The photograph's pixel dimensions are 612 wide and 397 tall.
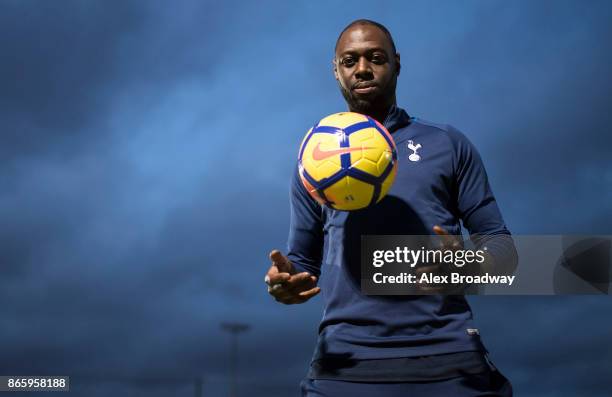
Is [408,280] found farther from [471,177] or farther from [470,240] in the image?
[471,177]

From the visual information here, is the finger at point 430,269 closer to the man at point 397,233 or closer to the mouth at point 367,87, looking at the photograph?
the man at point 397,233

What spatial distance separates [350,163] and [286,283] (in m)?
0.93

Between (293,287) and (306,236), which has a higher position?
(306,236)

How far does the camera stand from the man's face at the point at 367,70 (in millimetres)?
4637

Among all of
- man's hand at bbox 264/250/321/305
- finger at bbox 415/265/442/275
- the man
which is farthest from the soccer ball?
finger at bbox 415/265/442/275

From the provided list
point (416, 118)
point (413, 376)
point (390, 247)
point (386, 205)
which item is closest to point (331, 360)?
point (413, 376)

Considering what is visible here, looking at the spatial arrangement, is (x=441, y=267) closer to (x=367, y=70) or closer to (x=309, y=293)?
(x=309, y=293)

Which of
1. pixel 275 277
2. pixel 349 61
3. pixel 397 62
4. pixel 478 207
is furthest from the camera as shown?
pixel 397 62

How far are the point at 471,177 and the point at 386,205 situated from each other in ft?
2.37

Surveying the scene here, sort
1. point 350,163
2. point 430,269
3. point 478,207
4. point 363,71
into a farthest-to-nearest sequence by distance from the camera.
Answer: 1. point 363,71
2. point 478,207
3. point 350,163
4. point 430,269

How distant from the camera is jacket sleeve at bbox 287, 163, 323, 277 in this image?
15.5ft

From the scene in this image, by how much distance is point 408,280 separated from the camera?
13.4 feet

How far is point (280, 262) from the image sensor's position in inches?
160

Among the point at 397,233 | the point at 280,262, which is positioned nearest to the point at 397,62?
the point at 397,233
